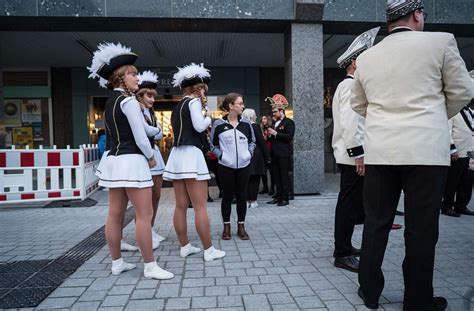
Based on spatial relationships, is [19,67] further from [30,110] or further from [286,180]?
[286,180]

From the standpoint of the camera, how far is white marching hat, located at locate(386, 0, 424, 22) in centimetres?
271

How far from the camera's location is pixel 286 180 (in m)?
7.62

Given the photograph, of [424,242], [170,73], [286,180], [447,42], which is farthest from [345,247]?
[170,73]

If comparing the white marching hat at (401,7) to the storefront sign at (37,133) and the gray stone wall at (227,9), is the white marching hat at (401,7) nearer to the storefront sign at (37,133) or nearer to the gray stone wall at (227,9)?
the gray stone wall at (227,9)

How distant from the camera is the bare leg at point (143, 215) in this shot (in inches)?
138

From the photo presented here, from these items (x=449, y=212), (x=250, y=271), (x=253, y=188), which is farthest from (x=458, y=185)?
(x=250, y=271)

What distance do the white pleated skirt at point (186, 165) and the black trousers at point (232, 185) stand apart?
2.36ft

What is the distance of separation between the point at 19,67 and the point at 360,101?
1463cm

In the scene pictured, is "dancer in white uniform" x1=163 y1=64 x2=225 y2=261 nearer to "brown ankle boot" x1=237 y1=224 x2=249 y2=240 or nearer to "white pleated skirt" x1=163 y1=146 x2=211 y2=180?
"white pleated skirt" x1=163 y1=146 x2=211 y2=180

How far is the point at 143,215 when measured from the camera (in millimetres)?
3533

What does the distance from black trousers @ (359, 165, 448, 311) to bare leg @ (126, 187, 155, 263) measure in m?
1.89

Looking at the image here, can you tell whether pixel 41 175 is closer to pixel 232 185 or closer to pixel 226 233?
pixel 226 233

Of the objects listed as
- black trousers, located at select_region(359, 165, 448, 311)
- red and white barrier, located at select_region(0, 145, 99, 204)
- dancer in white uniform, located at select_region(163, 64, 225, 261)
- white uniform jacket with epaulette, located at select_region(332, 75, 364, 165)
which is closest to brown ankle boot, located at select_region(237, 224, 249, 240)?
→ dancer in white uniform, located at select_region(163, 64, 225, 261)

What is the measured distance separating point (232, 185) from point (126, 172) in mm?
1678
